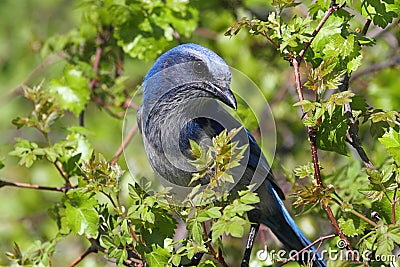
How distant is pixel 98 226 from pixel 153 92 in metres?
0.66

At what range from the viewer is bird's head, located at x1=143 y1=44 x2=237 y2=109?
293 cm

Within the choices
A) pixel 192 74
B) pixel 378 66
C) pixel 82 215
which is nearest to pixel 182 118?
pixel 192 74

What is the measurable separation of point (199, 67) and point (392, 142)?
873 millimetres

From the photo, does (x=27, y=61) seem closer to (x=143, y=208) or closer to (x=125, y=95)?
(x=125, y=95)

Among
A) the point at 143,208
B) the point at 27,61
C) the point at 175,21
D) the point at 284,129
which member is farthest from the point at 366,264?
the point at 27,61

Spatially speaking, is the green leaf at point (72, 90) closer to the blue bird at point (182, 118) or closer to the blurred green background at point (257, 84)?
the blurred green background at point (257, 84)

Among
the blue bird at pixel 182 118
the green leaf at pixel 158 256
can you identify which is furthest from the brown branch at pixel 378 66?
the green leaf at pixel 158 256

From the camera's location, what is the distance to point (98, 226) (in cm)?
299

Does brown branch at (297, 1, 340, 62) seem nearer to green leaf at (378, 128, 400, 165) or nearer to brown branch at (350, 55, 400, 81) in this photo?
green leaf at (378, 128, 400, 165)

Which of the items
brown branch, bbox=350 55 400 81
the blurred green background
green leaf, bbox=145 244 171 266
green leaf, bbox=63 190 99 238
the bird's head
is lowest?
the blurred green background

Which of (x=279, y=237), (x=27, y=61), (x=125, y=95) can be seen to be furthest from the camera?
(x=27, y=61)

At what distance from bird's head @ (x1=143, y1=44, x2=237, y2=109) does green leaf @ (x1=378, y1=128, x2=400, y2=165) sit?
57 centimetres

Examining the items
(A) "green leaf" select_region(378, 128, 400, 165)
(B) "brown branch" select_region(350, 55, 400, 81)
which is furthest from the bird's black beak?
(B) "brown branch" select_region(350, 55, 400, 81)

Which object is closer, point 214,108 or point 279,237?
point 214,108
